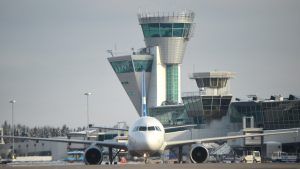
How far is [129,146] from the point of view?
10206cm

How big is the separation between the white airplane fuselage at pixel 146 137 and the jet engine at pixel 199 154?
3.79m

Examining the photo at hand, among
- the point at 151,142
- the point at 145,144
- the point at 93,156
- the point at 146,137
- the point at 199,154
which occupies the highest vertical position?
the point at 146,137

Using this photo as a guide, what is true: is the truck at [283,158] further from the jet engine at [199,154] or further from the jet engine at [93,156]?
the jet engine at [93,156]

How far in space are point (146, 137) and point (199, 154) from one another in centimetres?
745

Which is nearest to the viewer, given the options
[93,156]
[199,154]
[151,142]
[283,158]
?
[151,142]

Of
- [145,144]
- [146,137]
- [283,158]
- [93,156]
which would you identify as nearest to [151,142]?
[145,144]

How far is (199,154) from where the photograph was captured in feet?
340

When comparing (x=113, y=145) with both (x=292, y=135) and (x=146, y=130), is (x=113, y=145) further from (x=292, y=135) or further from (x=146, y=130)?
(x=292, y=135)

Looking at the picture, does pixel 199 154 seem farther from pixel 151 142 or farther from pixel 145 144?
pixel 145 144

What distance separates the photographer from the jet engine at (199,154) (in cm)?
10350

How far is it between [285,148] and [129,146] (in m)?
83.2

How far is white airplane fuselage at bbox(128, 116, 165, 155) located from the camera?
9956cm

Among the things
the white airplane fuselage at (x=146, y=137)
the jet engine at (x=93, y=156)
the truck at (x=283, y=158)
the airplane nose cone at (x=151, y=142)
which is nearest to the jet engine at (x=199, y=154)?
the white airplane fuselage at (x=146, y=137)

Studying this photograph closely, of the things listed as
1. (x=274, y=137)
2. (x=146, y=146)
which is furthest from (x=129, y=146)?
(x=274, y=137)
